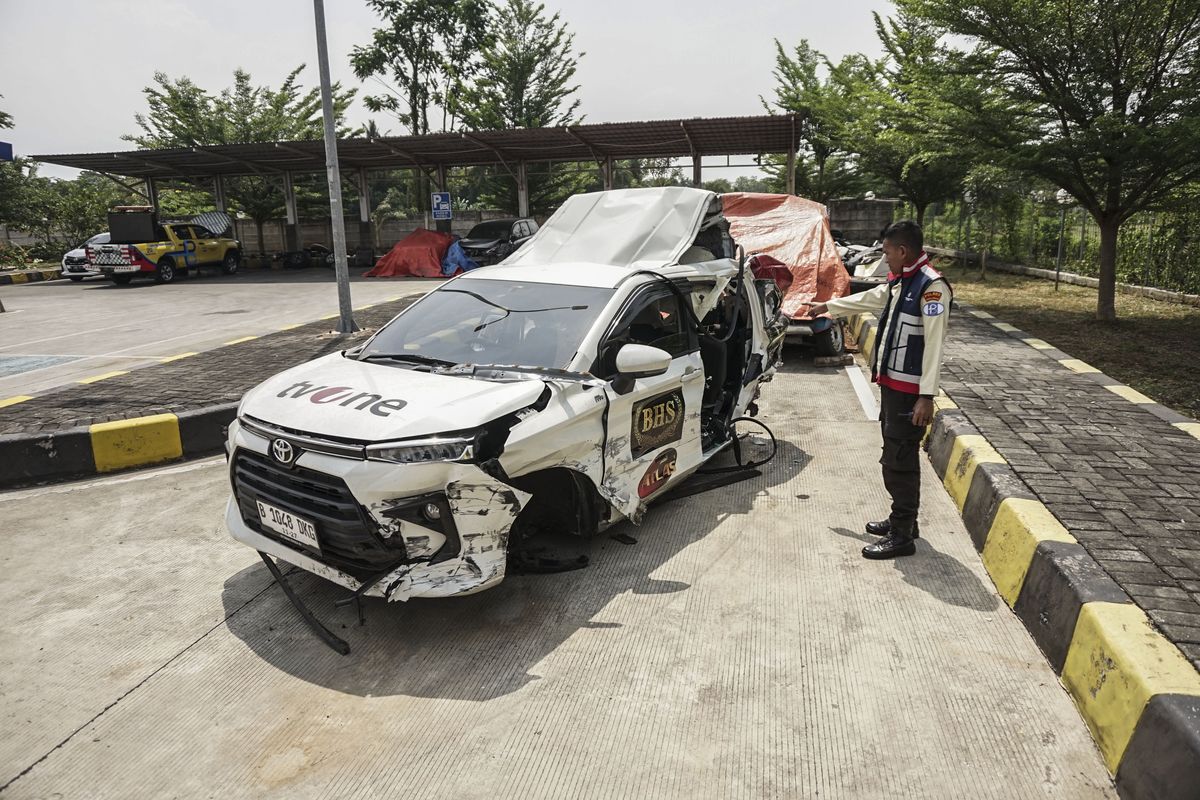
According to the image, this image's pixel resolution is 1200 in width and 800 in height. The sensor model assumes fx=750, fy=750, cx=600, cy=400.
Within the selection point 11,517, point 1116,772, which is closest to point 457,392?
point 1116,772

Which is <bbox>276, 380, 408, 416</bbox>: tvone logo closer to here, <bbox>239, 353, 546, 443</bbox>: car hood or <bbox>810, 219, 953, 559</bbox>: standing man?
<bbox>239, 353, 546, 443</bbox>: car hood

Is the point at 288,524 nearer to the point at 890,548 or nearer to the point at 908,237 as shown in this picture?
the point at 890,548

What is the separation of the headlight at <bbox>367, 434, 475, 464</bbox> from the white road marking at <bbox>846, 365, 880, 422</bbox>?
4624 millimetres

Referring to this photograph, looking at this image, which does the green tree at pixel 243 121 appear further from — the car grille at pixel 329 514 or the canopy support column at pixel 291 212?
the car grille at pixel 329 514

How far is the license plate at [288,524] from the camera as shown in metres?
3.35

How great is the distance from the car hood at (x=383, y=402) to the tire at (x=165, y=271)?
19844mm

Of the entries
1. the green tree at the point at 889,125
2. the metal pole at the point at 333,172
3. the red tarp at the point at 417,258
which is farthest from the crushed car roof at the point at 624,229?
the red tarp at the point at 417,258

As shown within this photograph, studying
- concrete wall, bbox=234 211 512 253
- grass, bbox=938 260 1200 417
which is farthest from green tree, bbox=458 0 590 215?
grass, bbox=938 260 1200 417

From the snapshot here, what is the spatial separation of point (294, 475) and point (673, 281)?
2.60 metres

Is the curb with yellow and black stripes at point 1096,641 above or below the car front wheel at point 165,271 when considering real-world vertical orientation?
below

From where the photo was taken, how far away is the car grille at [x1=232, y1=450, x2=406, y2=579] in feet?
10.5

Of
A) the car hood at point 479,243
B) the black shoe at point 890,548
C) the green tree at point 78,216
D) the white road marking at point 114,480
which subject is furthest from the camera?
the green tree at point 78,216

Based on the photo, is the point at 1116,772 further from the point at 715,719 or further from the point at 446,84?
the point at 446,84

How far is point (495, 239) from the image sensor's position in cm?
1958
